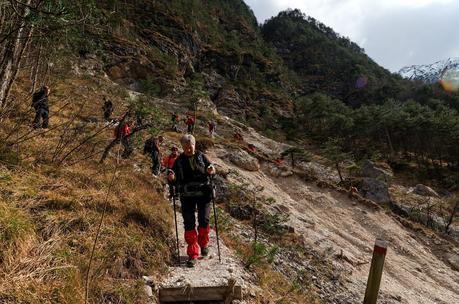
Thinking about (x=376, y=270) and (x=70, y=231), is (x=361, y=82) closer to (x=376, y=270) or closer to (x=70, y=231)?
(x=376, y=270)

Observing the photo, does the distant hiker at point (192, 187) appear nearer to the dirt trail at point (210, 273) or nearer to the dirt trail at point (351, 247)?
the dirt trail at point (210, 273)

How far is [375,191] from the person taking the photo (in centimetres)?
3134

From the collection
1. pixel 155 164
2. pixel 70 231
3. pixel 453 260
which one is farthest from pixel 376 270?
pixel 453 260

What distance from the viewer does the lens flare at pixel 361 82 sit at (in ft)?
385

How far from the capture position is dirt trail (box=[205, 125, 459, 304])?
45.9 feet

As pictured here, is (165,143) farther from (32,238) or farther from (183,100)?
(183,100)

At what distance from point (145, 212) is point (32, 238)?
8.41 feet

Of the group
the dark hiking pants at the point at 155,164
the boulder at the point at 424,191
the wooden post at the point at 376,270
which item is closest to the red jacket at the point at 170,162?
the dark hiking pants at the point at 155,164

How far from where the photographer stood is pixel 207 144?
2728 centimetres

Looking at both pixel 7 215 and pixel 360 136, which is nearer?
pixel 7 215

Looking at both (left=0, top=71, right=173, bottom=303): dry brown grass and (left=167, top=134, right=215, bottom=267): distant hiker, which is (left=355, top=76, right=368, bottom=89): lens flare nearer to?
(left=0, top=71, right=173, bottom=303): dry brown grass

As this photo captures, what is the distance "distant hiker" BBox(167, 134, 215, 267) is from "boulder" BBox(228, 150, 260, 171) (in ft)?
63.3

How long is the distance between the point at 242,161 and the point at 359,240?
10.3 m

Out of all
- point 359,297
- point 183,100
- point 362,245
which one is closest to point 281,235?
point 359,297
